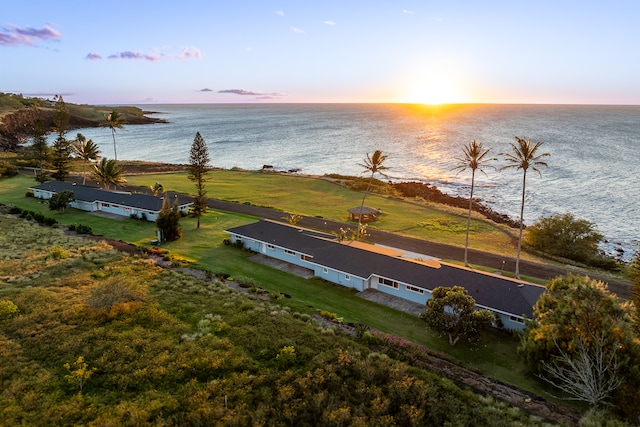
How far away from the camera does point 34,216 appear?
53625mm

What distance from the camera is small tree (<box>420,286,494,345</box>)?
26172 millimetres

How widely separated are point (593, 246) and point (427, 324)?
32.2 m

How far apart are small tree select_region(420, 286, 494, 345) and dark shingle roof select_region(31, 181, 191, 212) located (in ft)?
137

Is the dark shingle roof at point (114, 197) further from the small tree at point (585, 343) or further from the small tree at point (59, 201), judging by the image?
the small tree at point (585, 343)

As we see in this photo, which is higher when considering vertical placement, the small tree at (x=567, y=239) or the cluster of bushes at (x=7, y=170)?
the cluster of bushes at (x=7, y=170)

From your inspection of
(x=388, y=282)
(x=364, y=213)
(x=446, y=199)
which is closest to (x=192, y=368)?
(x=388, y=282)

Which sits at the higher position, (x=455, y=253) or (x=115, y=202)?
(x=115, y=202)

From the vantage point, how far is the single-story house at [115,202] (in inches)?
2202

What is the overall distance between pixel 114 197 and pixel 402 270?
4574 cm

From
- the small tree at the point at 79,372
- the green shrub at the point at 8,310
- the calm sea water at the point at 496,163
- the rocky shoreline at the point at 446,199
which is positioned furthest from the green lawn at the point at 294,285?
the calm sea water at the point at 496,163

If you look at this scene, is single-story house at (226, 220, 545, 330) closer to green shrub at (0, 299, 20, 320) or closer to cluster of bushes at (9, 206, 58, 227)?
green shrub at (0, 299, 20, 320)

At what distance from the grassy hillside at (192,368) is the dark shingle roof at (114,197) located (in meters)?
24.6

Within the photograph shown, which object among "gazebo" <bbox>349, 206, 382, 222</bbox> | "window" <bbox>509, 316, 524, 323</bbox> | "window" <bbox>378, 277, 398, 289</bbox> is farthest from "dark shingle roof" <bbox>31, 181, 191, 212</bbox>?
"window" <bbox>509, 316, 524, 323</bbox>

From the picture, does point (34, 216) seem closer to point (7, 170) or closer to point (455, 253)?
point (7, 170)
